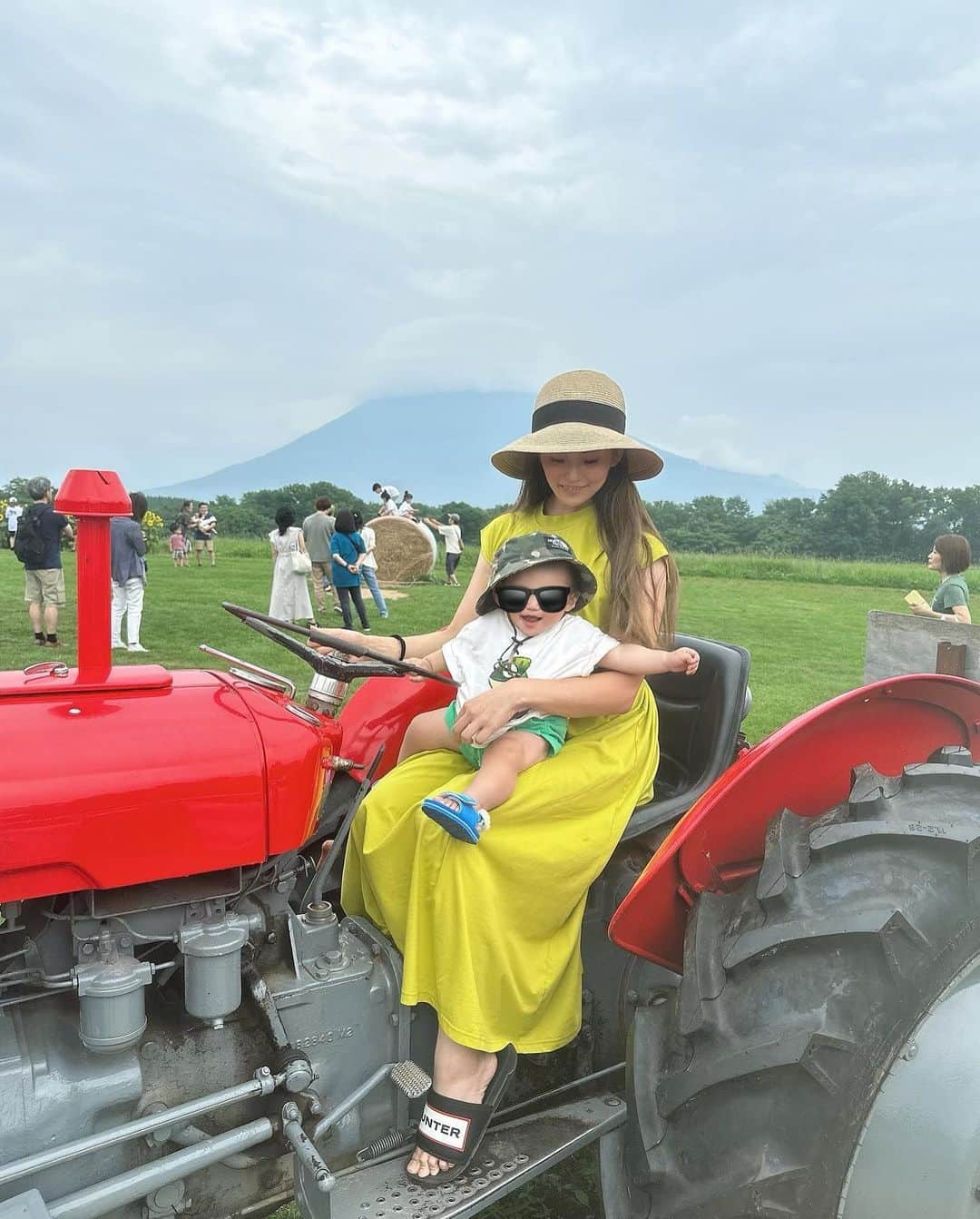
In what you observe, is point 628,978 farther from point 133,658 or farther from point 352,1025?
point 133,658

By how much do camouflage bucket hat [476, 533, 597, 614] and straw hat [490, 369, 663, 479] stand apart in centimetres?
23

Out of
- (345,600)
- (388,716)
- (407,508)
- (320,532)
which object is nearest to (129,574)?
(345,600)

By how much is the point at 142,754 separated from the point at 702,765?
1231 millimetres

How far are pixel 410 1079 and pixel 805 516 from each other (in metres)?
42.4

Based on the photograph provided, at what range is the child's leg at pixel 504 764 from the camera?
Answer: 172 centimetres

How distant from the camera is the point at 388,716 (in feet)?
7.39

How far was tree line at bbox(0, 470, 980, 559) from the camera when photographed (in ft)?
126

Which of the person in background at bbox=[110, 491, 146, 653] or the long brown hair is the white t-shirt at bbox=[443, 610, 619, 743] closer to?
the long brown hair

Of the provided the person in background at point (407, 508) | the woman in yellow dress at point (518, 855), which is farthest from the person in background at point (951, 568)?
the person in background at point (407, 508)

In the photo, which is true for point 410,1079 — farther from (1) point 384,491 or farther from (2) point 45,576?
(1) point 384,491

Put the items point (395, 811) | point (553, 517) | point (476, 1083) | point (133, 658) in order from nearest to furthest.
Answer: point (476, 1083) < point (395, 811) < point (553, 517) < point (133, 658)

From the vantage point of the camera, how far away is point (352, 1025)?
1702mm

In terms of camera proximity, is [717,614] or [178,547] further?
[178,547]

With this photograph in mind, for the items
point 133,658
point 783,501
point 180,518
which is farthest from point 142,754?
point 783,501
